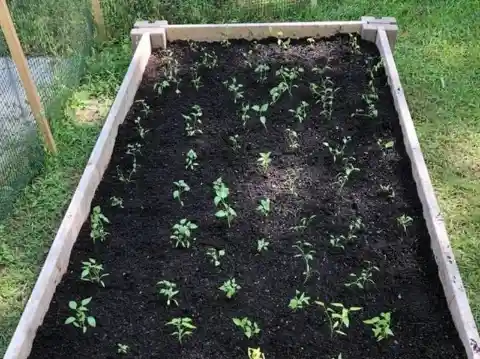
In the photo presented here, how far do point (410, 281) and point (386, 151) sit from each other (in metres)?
1.05

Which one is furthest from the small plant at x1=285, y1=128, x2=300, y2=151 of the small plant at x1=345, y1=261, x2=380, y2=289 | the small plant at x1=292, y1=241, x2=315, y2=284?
the small plant at x1=345, y1=261, x2=380, y2=289

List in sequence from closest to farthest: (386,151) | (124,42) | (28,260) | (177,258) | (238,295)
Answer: (238,295) → (177,258) → (28,260) → (386,151) → (124,42)

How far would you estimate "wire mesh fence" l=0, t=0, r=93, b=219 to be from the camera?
153 inches

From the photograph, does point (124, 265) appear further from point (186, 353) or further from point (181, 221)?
point (186, 353)

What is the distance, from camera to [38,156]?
411 cm

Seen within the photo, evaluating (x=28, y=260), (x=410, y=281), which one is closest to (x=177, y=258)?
(x=28, y=260)

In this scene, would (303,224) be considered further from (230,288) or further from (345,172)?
(230,288)

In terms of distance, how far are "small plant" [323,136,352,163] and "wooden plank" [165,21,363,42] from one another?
1330 mm

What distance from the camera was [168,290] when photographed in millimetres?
2975

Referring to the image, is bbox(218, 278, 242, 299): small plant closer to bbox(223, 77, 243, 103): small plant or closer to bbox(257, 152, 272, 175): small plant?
bbox(257, 152, 272, 175): small plant

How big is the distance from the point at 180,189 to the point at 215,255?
2.02ft

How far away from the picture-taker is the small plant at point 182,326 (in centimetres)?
280

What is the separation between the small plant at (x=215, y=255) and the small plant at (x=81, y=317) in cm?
65

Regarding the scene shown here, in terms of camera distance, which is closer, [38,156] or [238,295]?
[238,295]
